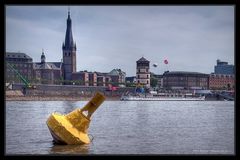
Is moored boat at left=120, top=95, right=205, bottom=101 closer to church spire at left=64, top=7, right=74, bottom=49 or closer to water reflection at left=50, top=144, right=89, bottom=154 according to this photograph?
church spire at left=64, top=7, right=74, bottom=49

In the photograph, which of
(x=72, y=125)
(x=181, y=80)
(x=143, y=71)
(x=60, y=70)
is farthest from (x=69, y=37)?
(x=72, y=125)

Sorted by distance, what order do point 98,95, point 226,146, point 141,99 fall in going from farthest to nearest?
point 141,99 → point 226,146 → point 98,95

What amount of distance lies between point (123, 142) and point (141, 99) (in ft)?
443

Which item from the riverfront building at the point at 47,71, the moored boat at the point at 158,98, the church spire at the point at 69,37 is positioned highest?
the church spire at the point at 69,37

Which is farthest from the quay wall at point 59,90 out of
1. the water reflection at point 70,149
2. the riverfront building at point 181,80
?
the water reflection at point 70,149

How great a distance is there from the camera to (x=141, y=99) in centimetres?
15825

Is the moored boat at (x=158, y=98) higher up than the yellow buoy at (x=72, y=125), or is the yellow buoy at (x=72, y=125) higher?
the yellow buoy at (x=72, y=125)

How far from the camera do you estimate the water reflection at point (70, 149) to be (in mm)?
17752

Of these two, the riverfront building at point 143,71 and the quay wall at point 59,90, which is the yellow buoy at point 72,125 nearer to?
the quay wall at point 59,90

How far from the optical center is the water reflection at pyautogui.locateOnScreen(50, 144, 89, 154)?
1775cm
